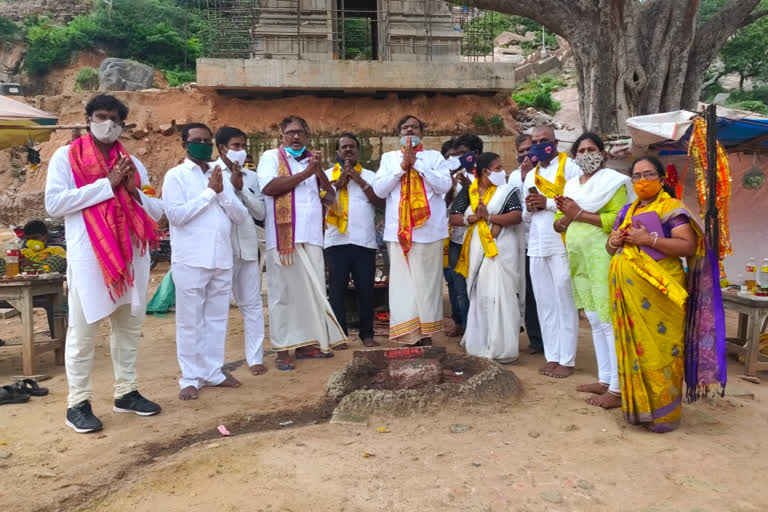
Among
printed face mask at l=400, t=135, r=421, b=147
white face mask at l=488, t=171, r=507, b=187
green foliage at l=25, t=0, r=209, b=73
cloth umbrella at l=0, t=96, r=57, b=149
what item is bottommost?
white face mask at l=488, t=171, r=507, b=187

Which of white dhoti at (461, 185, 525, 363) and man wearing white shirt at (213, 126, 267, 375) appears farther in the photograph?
white dhoti at (461, 185, 525, 363)

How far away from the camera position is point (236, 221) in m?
4.49

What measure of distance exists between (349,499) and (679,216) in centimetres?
238

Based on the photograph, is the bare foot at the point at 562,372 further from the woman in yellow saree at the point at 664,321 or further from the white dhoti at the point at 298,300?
the white dhoti at the point at 298,300

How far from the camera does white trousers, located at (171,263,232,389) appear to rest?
13.8 ft

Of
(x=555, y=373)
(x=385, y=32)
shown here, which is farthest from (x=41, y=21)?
(x=555, y=373)

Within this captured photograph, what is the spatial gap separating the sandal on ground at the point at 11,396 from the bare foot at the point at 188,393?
1.10m

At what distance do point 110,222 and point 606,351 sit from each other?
11.0 feet

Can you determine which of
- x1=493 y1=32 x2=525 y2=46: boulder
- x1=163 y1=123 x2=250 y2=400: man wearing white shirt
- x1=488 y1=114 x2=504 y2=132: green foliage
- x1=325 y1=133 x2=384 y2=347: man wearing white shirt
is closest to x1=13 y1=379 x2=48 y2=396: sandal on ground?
x1=163 y1=123 x2=250 y2=400: man wearing white shirt

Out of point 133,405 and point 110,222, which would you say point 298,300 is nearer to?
point 133,405

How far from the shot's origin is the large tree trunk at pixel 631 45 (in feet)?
26.5

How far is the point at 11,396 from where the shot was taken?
161 inches

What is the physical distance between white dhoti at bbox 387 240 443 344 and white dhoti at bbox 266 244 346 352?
0.65m

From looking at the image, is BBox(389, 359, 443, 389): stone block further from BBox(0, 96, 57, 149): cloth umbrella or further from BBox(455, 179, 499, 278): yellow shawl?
BBox(0, 96, 57, 149): cloth umbrella
